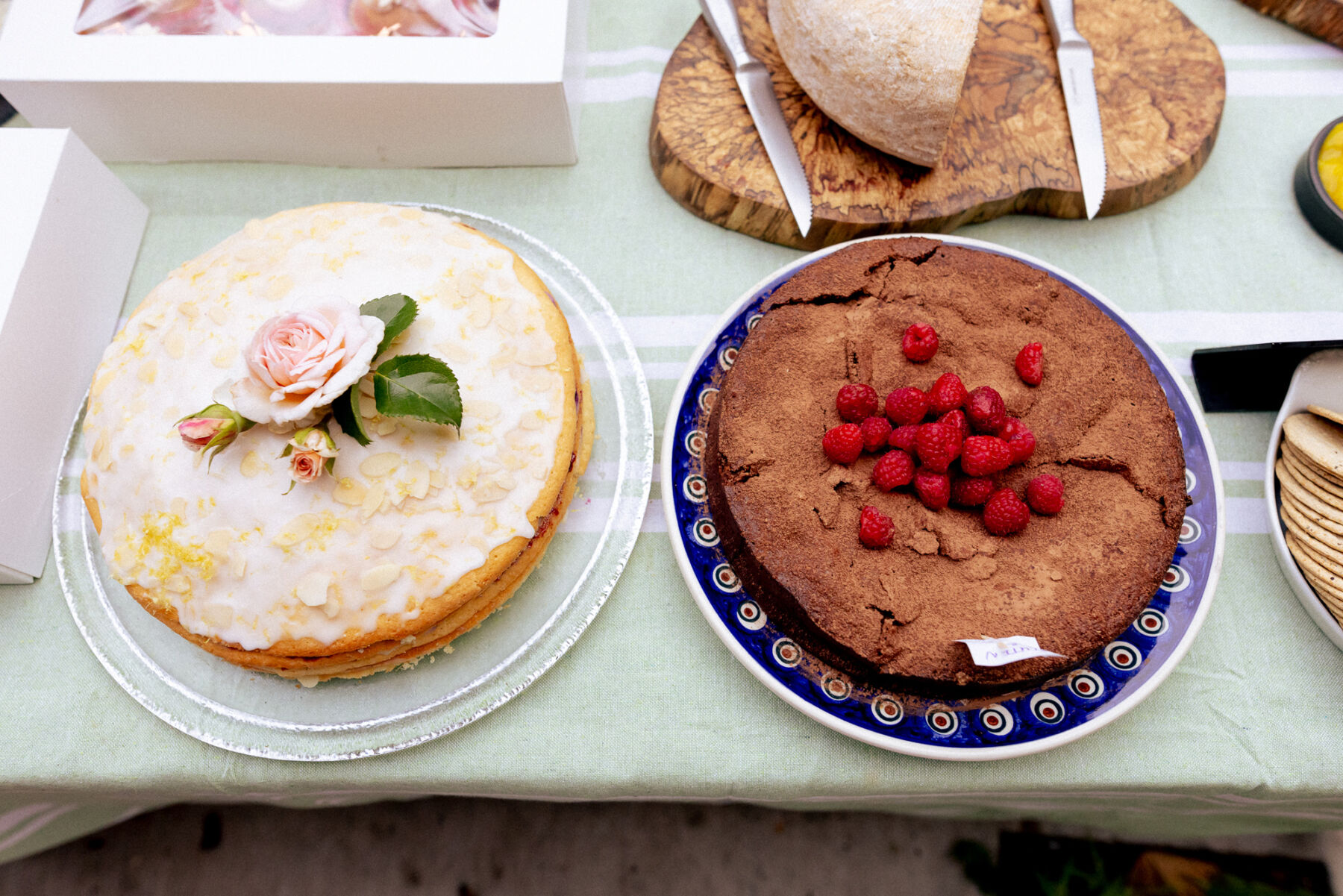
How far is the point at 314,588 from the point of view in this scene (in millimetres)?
1211

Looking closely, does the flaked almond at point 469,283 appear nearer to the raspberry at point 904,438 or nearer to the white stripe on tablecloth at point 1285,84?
the raspberry at point 904,438

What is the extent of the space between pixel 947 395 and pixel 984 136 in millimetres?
837

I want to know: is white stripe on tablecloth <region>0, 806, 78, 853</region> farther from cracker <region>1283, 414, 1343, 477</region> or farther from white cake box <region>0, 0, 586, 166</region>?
cracker <region>1283, 414, 1343, 477</region>

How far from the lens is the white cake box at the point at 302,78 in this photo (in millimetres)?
1622

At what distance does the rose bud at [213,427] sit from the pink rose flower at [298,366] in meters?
→ 0.05

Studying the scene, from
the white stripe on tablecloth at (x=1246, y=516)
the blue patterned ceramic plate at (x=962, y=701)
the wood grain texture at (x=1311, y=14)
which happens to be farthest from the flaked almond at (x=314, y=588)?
the wood grain texture at (x=1311, y=14)

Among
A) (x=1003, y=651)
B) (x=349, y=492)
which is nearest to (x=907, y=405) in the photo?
(x=1003, y=651)

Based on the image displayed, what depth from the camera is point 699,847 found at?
7.74ft

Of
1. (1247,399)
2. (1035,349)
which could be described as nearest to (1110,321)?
(1035,349)

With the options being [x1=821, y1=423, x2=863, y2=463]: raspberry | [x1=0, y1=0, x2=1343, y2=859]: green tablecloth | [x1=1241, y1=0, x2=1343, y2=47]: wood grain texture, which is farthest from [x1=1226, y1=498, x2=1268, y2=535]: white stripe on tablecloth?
[x1=1241, y1=0, x2=1343, y2=47]: wood grain texture

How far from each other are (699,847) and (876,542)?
161cm

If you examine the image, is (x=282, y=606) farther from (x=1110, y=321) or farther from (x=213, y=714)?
(x=1110, y=321)

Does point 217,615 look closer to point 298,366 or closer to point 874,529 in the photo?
point 298,366

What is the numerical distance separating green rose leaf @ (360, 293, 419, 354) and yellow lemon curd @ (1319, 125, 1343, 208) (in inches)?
82.9
